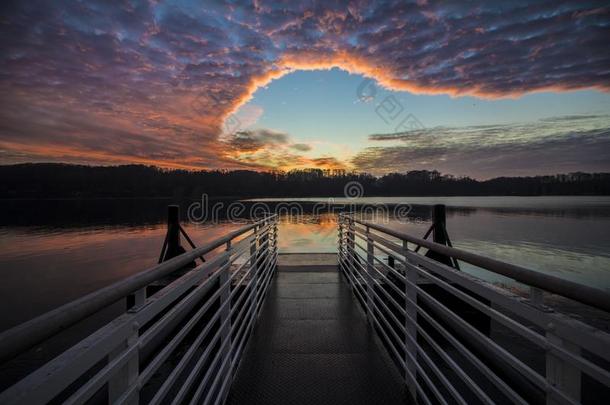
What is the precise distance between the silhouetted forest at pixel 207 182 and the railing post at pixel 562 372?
85680 millimetres

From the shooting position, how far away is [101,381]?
858 mm

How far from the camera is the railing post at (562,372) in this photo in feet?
3.08

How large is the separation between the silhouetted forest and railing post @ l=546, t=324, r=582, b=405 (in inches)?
3373

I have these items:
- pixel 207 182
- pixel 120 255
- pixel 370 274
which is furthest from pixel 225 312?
pixel 207 182

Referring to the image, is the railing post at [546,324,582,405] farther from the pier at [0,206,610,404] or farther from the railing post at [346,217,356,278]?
the railing post at [346,217,356,278]

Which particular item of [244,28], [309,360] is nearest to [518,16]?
[244,28]

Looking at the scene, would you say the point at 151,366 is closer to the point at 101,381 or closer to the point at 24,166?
the point at 101,381

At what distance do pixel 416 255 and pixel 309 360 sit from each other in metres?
1.47

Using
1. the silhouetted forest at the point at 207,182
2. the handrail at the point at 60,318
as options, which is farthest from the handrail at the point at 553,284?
the silhouetted forest at the point at 207,182

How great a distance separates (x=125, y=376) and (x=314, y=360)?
6.94 feet

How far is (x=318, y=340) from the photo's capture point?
3.20 m

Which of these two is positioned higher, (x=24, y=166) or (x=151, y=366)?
(x=24, y=166)

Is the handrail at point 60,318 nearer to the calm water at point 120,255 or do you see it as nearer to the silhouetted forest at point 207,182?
the calm water at point 120,255

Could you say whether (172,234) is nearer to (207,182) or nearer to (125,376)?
(125,376)
